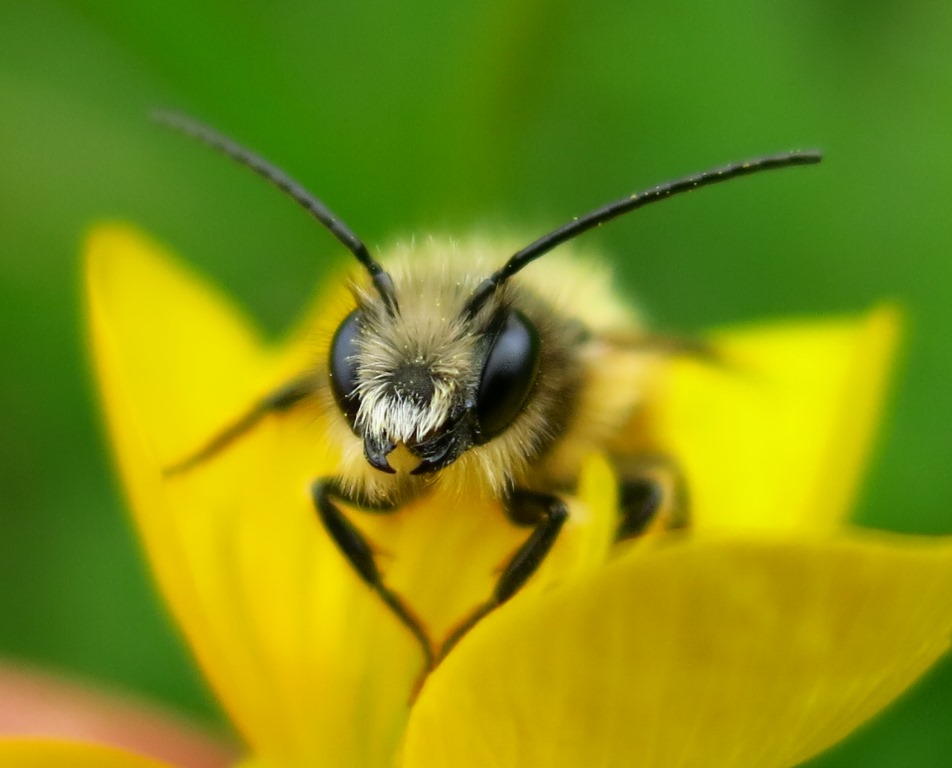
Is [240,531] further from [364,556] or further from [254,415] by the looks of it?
[364,556]

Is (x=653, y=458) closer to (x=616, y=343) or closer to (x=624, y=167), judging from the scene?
(x=616, y=343)

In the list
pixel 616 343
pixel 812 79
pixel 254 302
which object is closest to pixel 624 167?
pixel 812 79

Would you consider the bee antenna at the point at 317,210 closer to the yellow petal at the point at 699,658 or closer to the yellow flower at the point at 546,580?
the yellow flower at the point at 546,580

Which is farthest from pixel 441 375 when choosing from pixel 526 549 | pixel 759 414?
pixel 759 414

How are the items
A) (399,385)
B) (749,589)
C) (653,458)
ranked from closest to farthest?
(749,589) → (399,385) → (653,458)

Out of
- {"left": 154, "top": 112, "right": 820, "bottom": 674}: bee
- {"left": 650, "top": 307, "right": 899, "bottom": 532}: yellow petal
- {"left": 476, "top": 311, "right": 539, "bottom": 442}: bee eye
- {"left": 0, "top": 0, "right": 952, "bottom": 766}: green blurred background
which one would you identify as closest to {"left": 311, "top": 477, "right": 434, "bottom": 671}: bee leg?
{"left": 154, "top": 112, "right": 820, "bottom": 674}: bee

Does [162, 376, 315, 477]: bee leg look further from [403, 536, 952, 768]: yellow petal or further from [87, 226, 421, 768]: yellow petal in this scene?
[403, 536, 952, 768]: yellow petal

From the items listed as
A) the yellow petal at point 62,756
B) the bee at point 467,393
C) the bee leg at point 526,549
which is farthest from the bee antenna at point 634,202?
the yellow petal at point 62,756

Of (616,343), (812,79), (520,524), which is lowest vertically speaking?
(520,524)
